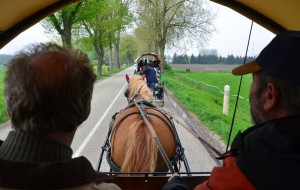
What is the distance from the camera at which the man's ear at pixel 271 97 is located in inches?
54.2

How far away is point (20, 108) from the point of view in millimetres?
1171

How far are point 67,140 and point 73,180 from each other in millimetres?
178

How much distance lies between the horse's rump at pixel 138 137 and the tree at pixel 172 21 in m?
22.4

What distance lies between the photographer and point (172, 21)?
2847 cm

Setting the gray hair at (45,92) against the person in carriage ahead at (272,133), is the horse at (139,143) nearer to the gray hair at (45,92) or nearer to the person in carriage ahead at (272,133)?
the person in carriage ahead at (272,133)

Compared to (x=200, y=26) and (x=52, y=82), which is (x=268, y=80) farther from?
(x=200, y=26)

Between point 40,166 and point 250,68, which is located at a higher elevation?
point 250,68

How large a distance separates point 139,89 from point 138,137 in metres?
1.94

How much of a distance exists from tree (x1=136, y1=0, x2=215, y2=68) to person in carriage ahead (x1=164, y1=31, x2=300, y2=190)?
2445 centimetres

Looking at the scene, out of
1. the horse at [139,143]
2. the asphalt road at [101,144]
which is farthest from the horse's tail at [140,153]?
the asphalt road at [101,144]

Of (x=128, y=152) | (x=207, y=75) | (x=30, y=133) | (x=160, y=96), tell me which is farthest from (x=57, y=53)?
(x=207, y=75)

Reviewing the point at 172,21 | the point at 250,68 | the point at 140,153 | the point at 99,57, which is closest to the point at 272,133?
the point at 250,68

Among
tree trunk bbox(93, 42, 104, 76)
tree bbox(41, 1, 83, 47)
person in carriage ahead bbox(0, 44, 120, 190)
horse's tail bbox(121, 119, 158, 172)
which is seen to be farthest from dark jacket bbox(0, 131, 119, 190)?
tree trunk bbox(93, 42, 104, 76)

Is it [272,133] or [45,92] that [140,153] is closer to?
[272,133]
